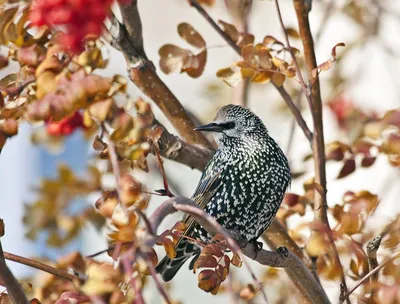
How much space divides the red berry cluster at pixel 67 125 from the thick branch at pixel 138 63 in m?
0.33

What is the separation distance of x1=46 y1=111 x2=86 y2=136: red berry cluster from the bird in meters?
0.46

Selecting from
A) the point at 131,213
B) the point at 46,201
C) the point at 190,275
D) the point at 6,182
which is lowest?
the point at 190,275

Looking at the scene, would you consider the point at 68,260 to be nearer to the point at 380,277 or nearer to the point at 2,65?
the point at 2,65

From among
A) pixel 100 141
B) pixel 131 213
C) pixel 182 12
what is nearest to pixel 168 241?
pixel 131 213

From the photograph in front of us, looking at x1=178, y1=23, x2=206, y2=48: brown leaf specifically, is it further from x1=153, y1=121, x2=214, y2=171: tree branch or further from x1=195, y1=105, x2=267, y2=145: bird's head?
x1=195, y1=105, x2=267, y2=145: bird's head

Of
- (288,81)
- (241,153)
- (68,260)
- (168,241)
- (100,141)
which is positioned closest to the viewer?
(168,241)

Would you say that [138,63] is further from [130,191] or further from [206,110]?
[206,110]

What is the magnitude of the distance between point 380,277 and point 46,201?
5.06ft

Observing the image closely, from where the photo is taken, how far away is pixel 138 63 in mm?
2670

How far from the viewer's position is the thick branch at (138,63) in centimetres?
260

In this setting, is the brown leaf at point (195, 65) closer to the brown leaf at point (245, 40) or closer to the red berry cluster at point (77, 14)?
the brown leaf at point (245, 40)

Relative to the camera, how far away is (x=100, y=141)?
2125mm

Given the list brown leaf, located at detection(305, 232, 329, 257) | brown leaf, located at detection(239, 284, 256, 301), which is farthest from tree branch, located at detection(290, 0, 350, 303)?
brown leaf, located at detection(305, 232, 329, 257)

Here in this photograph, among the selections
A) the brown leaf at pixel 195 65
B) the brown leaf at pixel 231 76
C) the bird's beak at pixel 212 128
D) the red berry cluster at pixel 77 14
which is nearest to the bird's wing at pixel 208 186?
the bird's beak at pixel 212 128
